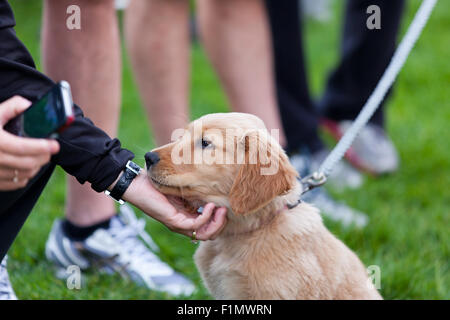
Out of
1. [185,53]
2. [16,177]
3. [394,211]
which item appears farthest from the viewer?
[394,211]

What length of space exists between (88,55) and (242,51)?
92 cm

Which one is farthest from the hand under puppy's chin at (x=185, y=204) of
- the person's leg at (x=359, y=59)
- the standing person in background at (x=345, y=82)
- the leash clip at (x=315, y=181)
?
the person's leg at (x=359, y=59)

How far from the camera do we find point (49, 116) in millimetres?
1344

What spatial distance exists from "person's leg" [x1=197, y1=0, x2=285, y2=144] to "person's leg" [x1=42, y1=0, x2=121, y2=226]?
0.67 meters

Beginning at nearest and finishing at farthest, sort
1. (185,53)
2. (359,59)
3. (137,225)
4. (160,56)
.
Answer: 1. (137,225)
2. (160,56)
3. (185,53)
4. (359,59)

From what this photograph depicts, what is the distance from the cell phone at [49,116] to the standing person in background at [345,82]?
2139 mm

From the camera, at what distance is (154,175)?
1746 mm

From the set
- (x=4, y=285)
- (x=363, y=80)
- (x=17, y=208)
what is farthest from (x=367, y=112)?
(x=363, y=80)

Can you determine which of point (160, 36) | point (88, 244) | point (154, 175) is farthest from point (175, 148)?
point (160, 36)

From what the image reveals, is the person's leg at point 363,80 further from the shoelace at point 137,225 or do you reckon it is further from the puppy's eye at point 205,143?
the puppy's eye at point 205,143

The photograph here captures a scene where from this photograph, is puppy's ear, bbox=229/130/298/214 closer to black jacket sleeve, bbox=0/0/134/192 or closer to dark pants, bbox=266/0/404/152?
black jacket sleeve, bbox=0/0/134/192

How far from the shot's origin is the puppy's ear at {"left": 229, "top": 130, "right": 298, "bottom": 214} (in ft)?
5.79

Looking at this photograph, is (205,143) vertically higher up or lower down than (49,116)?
lower down

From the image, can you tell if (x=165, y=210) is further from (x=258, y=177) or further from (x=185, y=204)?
(x=258, y=177)
